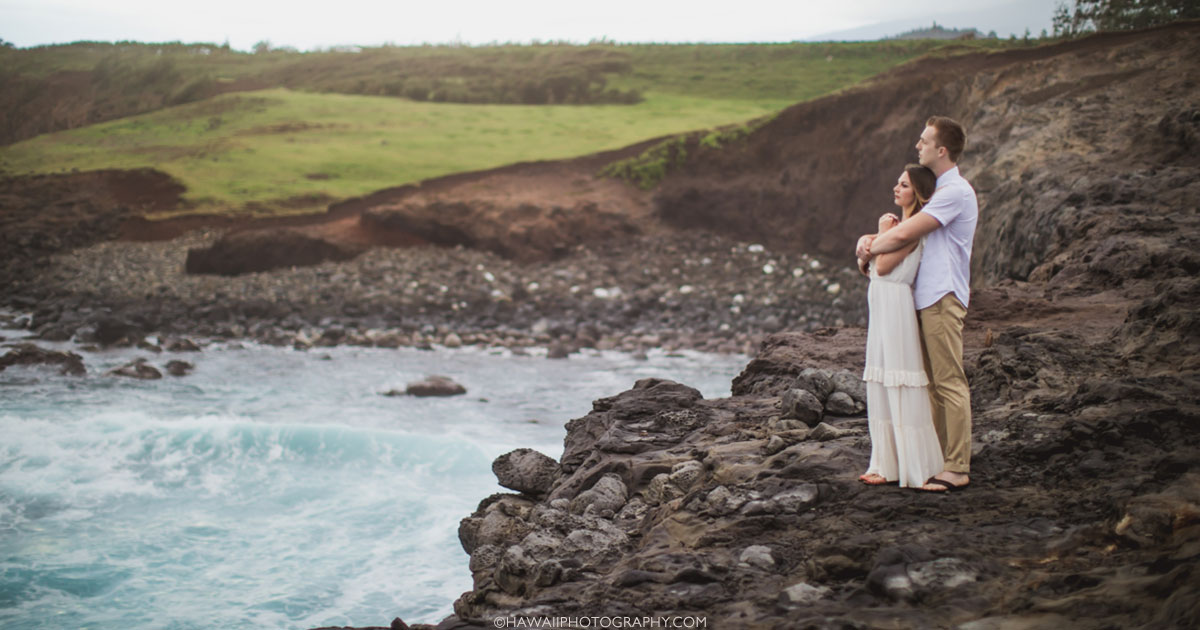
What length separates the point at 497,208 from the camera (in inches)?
990

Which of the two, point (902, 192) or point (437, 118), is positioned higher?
point (437, 118)

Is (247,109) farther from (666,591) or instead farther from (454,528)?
(666,591)

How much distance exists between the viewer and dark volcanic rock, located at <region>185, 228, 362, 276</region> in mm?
23281

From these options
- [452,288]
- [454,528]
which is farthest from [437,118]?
[454,528]

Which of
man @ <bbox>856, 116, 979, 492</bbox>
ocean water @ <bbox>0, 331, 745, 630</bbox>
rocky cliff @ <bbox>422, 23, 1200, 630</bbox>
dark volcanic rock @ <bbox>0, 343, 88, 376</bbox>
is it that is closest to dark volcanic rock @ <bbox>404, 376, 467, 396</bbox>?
ocean water @ <bbox>0, 331, 745, 630</bbox>

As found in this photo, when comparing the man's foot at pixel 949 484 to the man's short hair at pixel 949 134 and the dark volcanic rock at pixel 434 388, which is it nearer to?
the man's short hair at pixel 949 134

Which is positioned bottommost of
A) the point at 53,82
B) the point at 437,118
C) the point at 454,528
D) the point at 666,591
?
the point at 454,528

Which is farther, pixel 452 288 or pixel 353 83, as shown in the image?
pixel 353 83

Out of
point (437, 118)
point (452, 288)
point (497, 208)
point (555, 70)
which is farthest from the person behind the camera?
point (555, 70)

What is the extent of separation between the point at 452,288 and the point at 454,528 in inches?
495

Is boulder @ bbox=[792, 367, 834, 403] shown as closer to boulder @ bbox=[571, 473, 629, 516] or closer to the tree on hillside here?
boulder @ bbox=[571, 473, 629, 516]

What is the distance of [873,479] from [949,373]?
2.37 feet

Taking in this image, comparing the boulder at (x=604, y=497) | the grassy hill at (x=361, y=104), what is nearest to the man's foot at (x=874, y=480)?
the boulder at (x=604, y=497)

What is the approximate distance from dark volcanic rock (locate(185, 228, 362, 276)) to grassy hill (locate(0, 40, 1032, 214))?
201 centimetres
